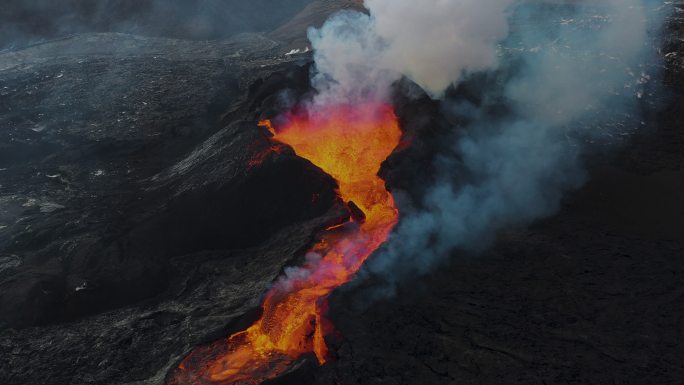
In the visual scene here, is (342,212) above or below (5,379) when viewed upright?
above

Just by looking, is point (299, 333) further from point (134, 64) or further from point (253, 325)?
point (134, 64)

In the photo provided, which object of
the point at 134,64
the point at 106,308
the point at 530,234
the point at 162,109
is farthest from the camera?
the point at 134,64

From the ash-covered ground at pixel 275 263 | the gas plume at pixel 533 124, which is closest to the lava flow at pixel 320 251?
the ash-covered ground at pixel 275 263

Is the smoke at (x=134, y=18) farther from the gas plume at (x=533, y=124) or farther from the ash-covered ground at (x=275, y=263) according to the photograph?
the gas plume at (x=533, y=124)

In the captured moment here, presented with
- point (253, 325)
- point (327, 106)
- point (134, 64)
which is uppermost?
point (134, 64)

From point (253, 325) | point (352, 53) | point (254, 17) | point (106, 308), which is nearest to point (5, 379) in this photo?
point (106, 308)

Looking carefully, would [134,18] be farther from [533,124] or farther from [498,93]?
[533,124]

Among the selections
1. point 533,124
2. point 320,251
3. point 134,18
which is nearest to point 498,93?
point 533,124
